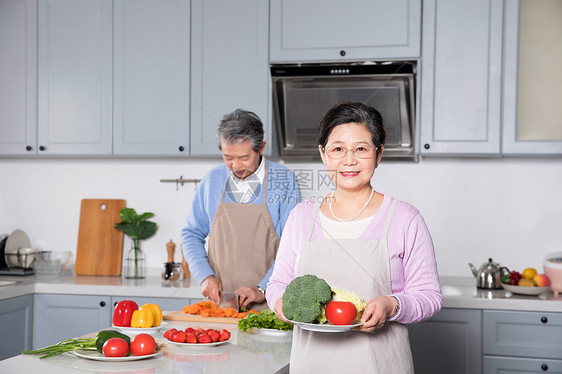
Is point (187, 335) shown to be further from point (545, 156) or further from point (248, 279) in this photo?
point (545, 156)

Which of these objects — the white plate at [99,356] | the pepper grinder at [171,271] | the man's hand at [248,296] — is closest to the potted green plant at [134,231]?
the pepper grinder at [171,271]

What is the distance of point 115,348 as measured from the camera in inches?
61.2

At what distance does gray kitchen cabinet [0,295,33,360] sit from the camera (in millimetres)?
2965

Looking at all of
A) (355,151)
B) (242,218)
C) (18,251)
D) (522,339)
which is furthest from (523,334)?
(18,251)

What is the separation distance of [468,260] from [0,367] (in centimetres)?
249

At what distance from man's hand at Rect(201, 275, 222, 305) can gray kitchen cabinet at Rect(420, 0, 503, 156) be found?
4.29 ft

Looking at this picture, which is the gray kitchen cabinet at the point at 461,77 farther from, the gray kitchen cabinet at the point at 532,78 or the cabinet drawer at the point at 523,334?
the cabinet drawer at the point at 523,334

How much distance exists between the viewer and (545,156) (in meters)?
3.13

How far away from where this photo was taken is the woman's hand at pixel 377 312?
1351mm

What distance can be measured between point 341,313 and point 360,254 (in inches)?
7.9

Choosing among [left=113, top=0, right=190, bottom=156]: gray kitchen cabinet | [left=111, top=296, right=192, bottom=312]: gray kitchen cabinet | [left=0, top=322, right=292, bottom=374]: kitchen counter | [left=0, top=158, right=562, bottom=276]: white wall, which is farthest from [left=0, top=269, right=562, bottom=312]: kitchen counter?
[left=0, top=322, right=292, bottom=374]: kitchen counter

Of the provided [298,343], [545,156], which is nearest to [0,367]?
[298,343]

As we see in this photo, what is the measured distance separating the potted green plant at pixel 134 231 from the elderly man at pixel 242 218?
1043mm

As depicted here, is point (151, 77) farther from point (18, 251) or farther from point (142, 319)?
point (142, 319)
